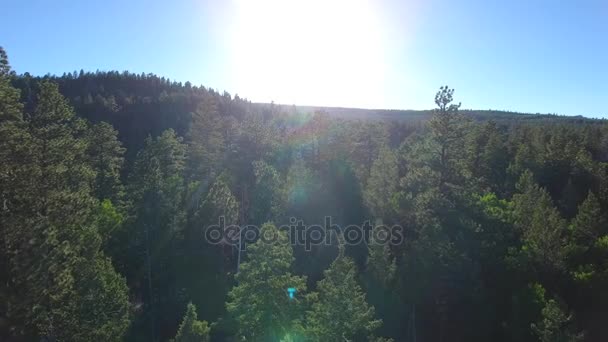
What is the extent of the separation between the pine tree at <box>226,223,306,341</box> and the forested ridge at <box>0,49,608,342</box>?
2.5 inches

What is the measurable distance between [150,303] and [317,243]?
12474 mm

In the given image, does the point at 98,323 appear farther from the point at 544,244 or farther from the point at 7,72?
the point at 544,244

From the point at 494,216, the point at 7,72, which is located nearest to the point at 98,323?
the point at 7,72

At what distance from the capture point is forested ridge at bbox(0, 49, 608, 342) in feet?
54.4

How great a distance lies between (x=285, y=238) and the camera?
22.7m

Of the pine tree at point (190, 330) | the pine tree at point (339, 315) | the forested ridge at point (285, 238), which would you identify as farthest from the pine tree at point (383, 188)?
the pine tree at point (190, 330)

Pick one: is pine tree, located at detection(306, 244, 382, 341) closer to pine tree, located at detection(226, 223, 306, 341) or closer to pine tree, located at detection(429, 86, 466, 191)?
pine tree, located at detection(226, 223, 306, 341)

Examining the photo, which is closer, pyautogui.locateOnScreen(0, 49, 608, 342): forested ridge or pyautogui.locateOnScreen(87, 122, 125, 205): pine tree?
pyautogui.locateOnScreen(0, 49, 608, 342): forested ridge

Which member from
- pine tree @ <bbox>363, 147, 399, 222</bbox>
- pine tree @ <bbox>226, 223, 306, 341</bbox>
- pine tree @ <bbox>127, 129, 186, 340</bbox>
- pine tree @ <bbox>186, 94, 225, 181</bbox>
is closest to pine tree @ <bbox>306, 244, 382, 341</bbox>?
pine tree @ <bbox>226, 223, 306, 341</bbox>

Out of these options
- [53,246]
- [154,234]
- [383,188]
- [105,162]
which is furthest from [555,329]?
[105,162]

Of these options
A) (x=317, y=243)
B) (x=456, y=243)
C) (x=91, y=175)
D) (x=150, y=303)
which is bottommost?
(x=150, y=303)

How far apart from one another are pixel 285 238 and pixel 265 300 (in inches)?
143

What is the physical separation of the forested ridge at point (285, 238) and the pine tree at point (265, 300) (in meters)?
0.06

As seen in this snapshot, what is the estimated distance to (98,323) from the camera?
19109 millimetres
